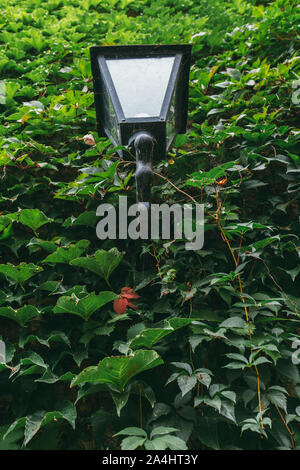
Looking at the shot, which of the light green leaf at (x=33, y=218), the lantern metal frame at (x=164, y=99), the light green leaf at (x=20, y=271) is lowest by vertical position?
the light green leaf at (x=20, y=271)

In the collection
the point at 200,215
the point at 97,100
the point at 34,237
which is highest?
the point at 97,100

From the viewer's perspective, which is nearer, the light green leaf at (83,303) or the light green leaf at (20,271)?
the light green leaf at (83,303)

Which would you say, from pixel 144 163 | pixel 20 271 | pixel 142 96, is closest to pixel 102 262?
pixel 20 271

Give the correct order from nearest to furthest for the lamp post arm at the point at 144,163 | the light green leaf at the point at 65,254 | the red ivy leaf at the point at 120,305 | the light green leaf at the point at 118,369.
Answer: the light green leaf at the point at 118,369, the lamp post arm at the point at 144,163, the red ivy leaf at the point at 120,305, the light green leaf at the point at 65,254

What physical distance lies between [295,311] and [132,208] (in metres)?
0.78

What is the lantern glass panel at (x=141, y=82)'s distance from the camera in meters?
1.43

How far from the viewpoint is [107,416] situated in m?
1.26

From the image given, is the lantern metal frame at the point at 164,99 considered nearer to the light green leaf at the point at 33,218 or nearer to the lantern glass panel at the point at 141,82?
the lantern glass panel at the point at 141,82

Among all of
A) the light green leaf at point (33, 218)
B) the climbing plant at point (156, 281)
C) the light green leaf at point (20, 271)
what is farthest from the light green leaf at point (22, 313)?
the light green leaf at point (33, 218)

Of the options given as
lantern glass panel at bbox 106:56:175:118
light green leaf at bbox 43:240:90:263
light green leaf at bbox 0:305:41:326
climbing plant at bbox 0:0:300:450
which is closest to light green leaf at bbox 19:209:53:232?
climbing plant at bbox 0:0:300:450

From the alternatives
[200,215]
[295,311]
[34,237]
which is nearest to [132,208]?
[200,215]

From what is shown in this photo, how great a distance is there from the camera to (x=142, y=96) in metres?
1.45

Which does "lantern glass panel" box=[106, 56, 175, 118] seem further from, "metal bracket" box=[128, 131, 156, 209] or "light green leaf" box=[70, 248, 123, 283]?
"light green leaf" box=[70, 248, 123, 283]
